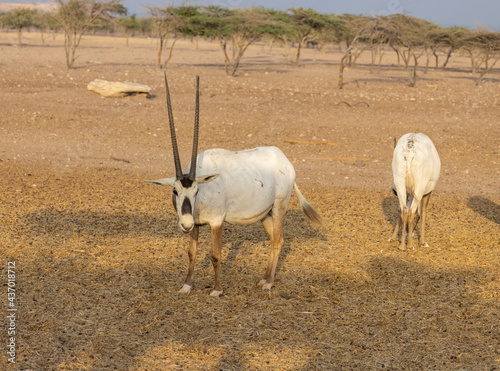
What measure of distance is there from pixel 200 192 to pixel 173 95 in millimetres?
15102

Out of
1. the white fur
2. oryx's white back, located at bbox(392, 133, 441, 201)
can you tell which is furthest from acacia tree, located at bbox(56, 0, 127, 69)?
the white fur

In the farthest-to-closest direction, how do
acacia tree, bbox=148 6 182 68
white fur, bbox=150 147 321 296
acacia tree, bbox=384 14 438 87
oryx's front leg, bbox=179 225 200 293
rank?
acacia tree, bbox=148 6 182 68
acacia tree, bbox=384 14 438 87
oryx's front leg, bbox=179 225 200 293
white fur, bbox=150 147 321 296

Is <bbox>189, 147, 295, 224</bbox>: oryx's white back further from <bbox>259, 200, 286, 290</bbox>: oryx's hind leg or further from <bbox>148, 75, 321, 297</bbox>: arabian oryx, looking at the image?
<bbox>259, 200, 286, 290</bbox>: oryx's hind leg

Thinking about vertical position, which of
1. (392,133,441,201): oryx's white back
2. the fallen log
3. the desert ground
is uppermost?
(392,133,441,201): oryx's white back

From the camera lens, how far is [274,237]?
6.63 m

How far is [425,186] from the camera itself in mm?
8227

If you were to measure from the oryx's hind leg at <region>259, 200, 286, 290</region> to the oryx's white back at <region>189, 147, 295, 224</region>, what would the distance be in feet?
0.46

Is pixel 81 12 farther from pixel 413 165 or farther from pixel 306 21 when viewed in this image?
pixel 413 165

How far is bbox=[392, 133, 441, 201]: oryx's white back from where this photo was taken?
8016 mm

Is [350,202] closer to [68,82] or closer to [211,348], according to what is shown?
[211,348]

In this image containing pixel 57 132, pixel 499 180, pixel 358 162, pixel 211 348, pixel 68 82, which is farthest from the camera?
pixel 68 82

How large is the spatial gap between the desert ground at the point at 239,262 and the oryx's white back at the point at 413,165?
95 centimetres

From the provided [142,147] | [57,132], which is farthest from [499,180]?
[57,132]

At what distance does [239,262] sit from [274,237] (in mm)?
886
